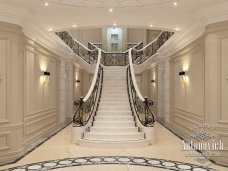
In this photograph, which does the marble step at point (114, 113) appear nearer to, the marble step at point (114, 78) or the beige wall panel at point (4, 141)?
the beige wall panel at point (4, 141)

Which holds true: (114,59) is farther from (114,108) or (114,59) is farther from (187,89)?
(187,89)

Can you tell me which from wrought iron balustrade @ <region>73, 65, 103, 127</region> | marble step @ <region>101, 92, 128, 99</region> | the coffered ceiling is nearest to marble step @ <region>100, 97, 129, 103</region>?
wrought iron balustrade @ <region>73, 65, 103, 127</region>

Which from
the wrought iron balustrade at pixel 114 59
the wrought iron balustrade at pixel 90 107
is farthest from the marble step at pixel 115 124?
the wrought iron balustrade at pixel 114 59

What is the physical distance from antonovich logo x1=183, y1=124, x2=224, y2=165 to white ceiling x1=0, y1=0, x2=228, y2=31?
247 centimetres

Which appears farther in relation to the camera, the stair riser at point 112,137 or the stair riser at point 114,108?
the stair riser at point 114,108

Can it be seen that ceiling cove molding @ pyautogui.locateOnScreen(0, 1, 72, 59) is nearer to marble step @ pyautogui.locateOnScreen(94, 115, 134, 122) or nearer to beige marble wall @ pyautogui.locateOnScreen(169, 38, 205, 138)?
marble step @ pyautogui.locateOnScreen(94, 115, 134, 122)

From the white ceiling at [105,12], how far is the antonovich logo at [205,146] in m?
2.47

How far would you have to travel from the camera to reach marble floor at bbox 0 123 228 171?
495 centimetres

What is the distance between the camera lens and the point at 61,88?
10.4 m

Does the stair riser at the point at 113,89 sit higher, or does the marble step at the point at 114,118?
the stair riser at the point at 113,89

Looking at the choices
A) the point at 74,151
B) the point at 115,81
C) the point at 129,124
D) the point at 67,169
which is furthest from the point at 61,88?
the point at 67,169

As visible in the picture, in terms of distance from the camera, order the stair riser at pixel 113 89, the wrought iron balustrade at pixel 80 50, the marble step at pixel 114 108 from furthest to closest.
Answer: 1. the wrought iron balustrade at pixel 80 50
2. the stair riser at pixel 113 89
3. the marble step at pixel 114 108

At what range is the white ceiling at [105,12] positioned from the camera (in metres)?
5.46

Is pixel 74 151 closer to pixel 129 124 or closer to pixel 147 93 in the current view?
pixel 129 124
